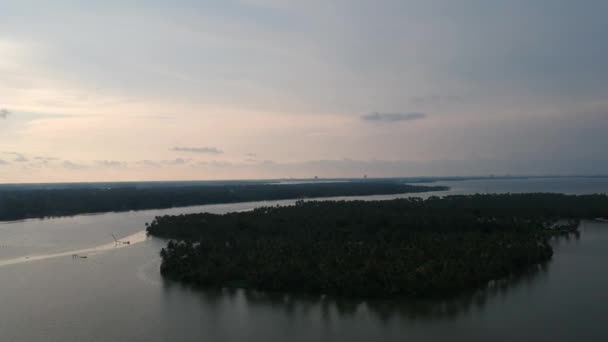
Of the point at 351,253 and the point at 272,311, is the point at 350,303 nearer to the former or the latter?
the point at 272,311

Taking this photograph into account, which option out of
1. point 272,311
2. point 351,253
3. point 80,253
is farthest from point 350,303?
point 80,253

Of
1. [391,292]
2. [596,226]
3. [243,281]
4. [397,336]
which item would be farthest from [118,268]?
[596,226]

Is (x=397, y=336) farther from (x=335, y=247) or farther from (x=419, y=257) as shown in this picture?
(x=335, y=247)

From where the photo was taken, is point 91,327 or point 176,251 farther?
point 176,251

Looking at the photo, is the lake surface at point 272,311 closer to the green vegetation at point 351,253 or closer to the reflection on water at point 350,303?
the reflection on water at point 350,303

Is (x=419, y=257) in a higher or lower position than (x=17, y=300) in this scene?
higher

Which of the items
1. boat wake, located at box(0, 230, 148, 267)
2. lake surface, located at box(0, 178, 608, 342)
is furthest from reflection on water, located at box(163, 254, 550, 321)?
boat wake, located at box(0, 230, 148, 267)

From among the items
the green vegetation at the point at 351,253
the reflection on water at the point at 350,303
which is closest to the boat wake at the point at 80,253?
the green vegetation at the point at 351,253
